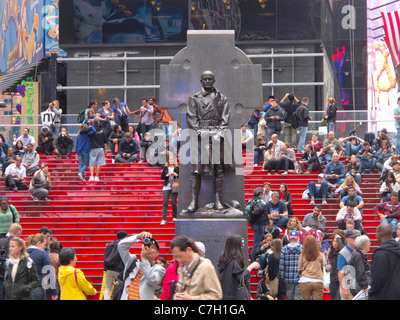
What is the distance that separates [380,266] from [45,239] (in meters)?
6.16

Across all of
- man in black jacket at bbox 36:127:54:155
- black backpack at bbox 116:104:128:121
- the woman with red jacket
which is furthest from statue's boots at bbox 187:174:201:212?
black backpack at bbox 116:104:128:121

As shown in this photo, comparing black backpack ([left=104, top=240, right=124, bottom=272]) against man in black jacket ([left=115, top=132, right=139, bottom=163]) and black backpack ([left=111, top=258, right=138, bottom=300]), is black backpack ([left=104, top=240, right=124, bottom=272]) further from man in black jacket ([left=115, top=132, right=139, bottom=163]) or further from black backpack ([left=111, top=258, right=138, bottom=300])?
man in black jacket ([left=115, top=132, right=139, bottom=163])

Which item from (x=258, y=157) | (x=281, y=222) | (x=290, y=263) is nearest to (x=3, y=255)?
(x=290, y=263)

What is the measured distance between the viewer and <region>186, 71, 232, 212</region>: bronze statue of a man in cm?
1451

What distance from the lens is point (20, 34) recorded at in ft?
152

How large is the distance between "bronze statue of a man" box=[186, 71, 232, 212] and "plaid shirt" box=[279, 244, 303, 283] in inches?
58.1

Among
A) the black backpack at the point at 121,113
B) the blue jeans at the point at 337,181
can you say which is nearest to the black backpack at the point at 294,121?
the blue jeans at the point at 337,181

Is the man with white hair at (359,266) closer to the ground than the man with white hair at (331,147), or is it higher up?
closer to the ground

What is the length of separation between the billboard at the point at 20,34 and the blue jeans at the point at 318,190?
21126 millimetres

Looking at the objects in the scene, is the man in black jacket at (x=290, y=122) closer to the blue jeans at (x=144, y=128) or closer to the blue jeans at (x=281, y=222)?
the blue jeans at (x=144, y=128)

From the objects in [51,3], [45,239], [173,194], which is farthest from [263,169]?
[51,3]

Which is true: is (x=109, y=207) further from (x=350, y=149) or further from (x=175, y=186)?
(x=350, y=149)

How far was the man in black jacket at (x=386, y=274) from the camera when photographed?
30.7ft

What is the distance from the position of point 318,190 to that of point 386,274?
39.1ft
